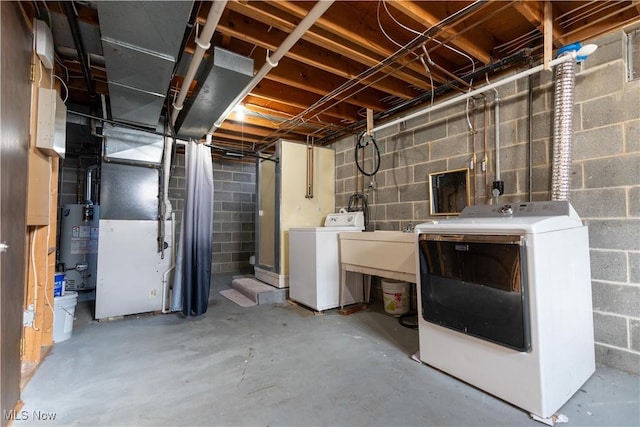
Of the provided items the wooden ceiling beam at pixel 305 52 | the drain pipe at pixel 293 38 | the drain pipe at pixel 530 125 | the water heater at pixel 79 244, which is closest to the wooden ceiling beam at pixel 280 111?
the drain pipe at pixel 293 38

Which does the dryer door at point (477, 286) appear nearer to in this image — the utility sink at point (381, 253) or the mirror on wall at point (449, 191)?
the utility sink at point (381, 253)

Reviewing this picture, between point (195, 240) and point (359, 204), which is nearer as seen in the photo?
point (195, 240)

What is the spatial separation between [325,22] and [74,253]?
14.4ft

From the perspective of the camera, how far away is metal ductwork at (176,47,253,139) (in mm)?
2172

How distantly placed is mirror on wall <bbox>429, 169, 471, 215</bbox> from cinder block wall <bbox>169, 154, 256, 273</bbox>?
4.24 metres

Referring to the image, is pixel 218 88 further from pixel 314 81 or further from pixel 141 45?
pixel 314 81

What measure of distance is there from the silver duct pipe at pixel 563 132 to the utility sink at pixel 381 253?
1.05 m

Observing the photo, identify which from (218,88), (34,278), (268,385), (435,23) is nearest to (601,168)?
(435,23)

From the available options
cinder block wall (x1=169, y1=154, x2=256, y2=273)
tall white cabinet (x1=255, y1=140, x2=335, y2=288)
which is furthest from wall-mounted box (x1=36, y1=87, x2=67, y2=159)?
cinder block wall (x1=169, y1=154, x2=256, y2=273)

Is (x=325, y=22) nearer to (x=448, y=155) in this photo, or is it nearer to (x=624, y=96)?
(x=448, y=155)

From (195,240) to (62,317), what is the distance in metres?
1.26

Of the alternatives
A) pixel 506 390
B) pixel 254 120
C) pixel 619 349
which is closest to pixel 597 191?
pixel 619 349

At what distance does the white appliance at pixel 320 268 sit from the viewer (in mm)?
3244

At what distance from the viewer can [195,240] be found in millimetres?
3229
